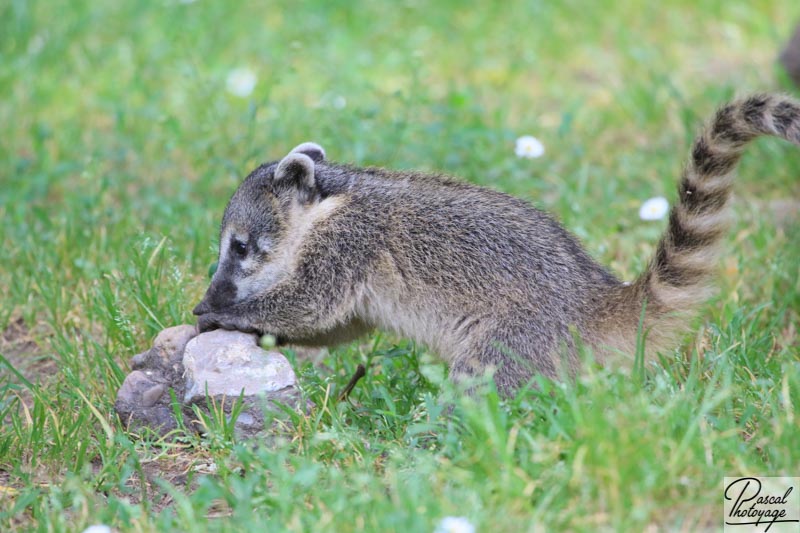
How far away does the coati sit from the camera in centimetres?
433

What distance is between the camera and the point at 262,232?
4.95 m

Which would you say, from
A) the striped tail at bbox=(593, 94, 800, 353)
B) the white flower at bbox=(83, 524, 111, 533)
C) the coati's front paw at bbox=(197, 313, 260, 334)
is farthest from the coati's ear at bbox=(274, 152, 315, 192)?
the white flower at bbox=(83, 524, 111, 533)

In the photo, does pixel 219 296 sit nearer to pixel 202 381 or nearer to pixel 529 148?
pixel 202 381

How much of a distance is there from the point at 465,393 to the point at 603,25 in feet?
20.9

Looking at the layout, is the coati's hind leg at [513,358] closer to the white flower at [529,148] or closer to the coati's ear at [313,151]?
the coati's ear at [313,151]

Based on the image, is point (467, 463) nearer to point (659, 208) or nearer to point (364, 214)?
point (364, 214)

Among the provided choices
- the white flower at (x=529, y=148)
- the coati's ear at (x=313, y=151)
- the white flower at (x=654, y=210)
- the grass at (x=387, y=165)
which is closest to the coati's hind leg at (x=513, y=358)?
the grass at (x=387, y=165)

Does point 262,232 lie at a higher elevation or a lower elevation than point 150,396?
higher

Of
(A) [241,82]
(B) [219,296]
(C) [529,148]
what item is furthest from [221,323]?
(A) [241,82]

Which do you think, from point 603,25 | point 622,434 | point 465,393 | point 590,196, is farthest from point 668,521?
point 603,25
